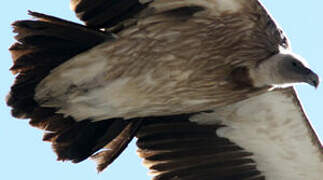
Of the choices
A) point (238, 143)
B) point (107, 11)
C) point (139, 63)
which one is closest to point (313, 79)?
point (238, 143)

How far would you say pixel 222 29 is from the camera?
26.5ft

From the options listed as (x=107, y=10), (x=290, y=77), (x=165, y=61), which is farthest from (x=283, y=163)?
(x=107, y=10)

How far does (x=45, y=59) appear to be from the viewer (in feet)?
26.0

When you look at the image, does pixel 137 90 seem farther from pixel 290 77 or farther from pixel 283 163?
pixel 283 163

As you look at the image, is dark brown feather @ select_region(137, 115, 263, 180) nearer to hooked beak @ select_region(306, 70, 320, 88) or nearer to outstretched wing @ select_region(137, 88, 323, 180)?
outstretched wing @ select_region(137, 88, 323, 180)

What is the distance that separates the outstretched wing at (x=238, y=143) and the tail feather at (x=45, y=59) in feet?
2.78

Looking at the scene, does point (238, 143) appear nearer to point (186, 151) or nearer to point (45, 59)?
point (186, 151)

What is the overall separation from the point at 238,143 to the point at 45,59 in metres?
2.36

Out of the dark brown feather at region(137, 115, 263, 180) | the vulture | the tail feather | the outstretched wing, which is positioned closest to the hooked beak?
the vulture

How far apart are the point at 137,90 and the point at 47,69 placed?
81cm

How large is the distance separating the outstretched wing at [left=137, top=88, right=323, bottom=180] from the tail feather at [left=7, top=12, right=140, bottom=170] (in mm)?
846

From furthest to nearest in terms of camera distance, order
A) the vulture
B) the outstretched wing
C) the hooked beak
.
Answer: the outstretched wing
the hooked beak
the vulture

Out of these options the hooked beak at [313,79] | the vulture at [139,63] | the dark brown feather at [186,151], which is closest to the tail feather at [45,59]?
the vulture at [139,63]

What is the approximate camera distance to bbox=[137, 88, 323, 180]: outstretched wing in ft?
28.9
